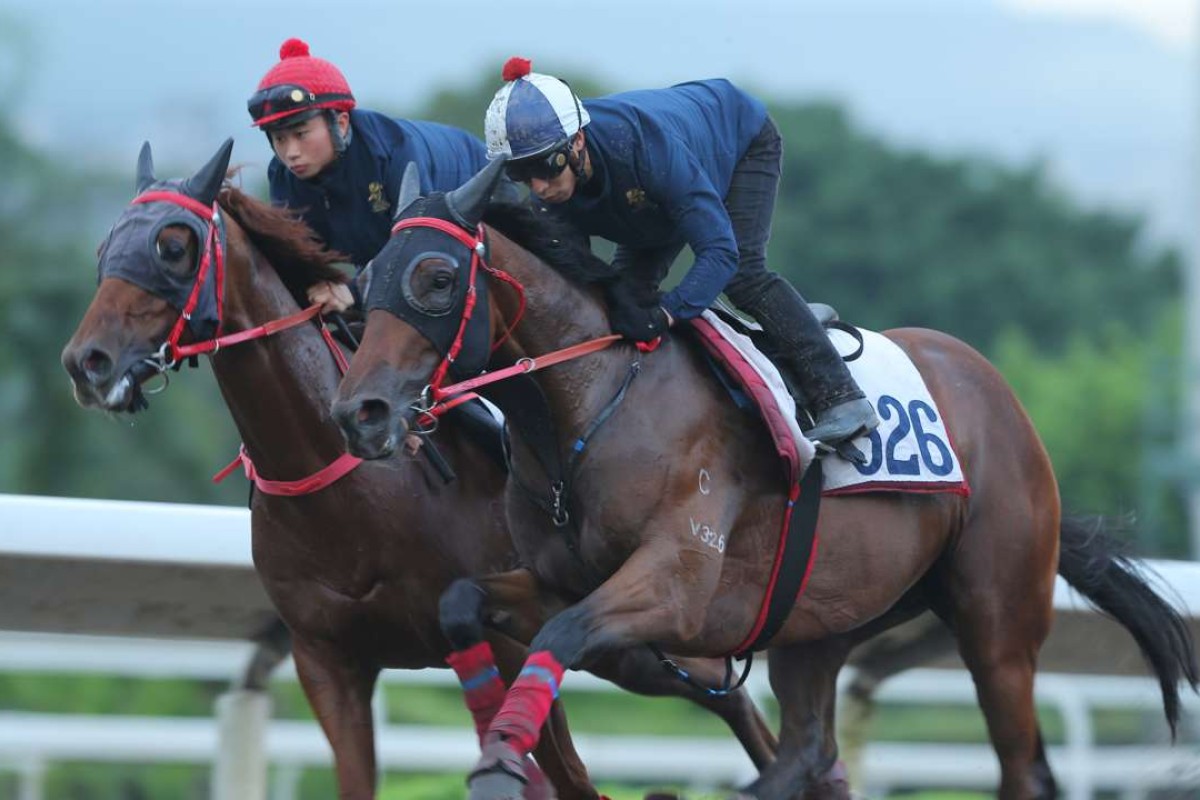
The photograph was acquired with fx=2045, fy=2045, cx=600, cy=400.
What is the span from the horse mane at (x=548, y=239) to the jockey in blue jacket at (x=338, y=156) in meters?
0.61

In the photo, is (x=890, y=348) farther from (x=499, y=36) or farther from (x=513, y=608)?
(x=499, y=36)

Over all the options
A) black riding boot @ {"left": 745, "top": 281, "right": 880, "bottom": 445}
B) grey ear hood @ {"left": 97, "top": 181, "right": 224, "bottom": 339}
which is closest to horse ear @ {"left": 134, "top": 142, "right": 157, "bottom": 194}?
grey ear hood @ {"left": 97, "top": 181, "right": 224, "bottom": 339}

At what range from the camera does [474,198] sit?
14.6 ft

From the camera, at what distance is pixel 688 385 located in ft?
16.0

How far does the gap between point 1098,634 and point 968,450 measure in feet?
6.71

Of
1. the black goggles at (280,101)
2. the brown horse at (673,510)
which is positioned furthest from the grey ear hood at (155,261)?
the brown horse at (673,510)

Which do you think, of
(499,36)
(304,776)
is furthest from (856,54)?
(304,776)

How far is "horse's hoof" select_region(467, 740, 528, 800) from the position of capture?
406 centimetres

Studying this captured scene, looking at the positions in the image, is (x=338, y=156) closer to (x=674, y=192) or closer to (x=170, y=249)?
(x=170, y=249)

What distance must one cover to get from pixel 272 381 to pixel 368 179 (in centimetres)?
65

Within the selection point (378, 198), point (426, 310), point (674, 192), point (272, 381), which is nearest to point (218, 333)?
point (272, 381)

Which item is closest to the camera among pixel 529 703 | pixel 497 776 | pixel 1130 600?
pixel 497 776

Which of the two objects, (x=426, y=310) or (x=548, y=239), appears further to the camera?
(x=548, y=239)

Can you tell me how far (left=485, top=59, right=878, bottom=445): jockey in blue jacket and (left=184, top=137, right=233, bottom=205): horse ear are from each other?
67 cm
